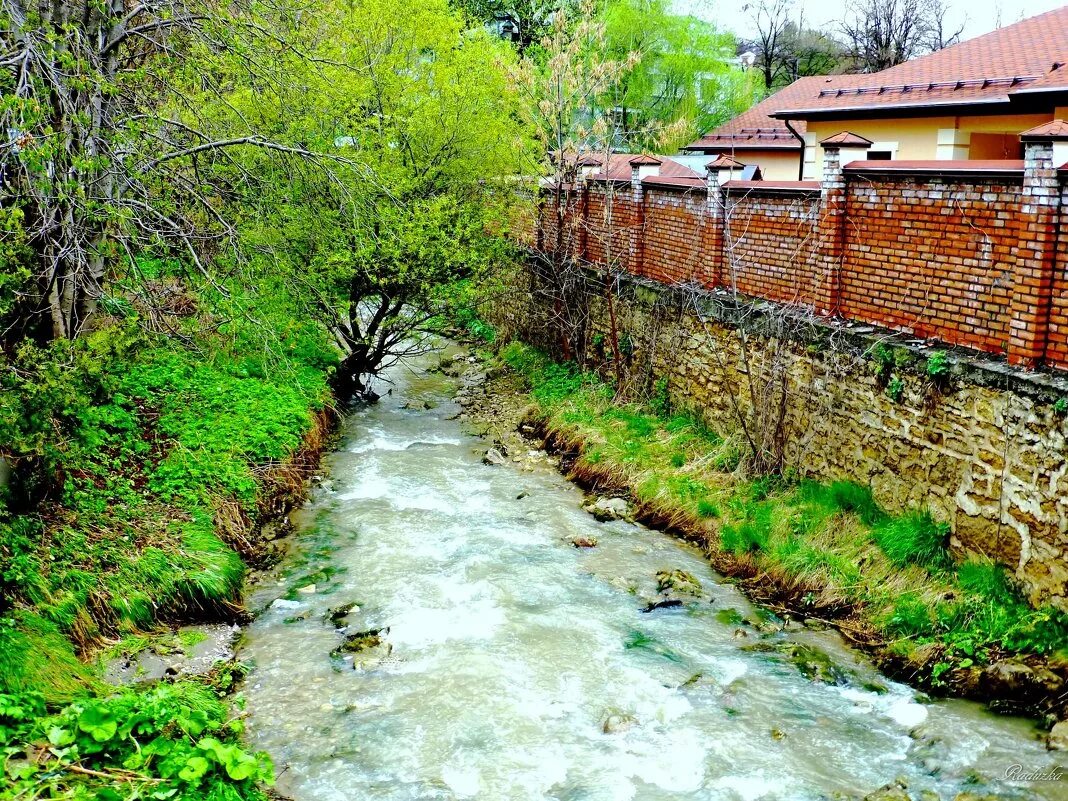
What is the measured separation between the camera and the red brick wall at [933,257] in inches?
294

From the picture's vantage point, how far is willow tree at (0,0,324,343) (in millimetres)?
6402

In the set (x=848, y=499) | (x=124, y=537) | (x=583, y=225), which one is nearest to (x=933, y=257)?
(x=848, y=499)

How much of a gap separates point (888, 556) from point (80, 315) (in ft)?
27.0

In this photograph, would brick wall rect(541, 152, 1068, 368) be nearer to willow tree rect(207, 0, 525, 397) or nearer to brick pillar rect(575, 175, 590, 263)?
brick pillar rect(575, 175, 590, 263)

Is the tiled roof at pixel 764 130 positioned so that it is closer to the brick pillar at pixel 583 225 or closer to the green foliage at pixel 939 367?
the brick pillar at pixel 583 225

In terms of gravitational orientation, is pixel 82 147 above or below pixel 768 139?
below

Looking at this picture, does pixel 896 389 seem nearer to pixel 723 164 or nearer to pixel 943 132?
pixel 723 164

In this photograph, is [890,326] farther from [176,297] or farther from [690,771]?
[176,297]

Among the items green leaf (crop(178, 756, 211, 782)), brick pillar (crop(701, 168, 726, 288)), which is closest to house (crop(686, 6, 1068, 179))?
brick pillar (crop(701, 168, 726, 288))

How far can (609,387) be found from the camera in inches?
564

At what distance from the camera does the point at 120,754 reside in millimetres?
5215

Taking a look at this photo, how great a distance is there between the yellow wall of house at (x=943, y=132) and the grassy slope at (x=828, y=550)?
6408 mm

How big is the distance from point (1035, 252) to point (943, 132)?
9299 mm

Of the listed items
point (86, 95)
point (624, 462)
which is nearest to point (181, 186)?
point (86, 95)
